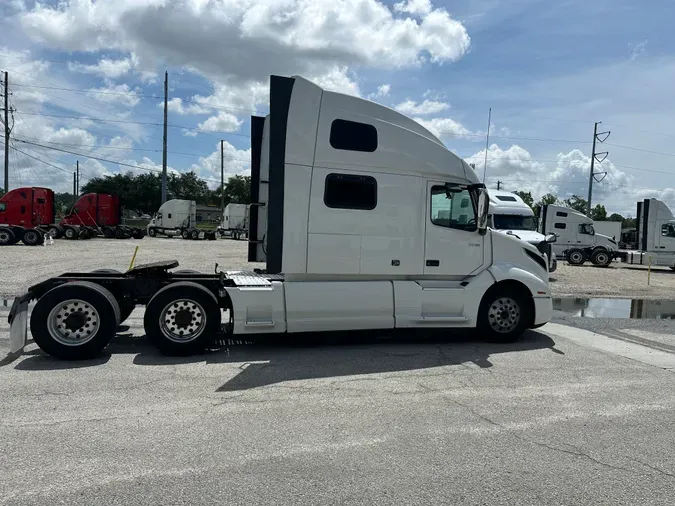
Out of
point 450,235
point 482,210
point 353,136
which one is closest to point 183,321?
point 353,136

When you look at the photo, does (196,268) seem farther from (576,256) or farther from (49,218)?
(576,256)

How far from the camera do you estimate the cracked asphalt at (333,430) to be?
319cm

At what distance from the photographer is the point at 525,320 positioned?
Answer: 25.2 feet

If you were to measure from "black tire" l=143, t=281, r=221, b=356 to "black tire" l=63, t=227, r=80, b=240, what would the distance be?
31.2m

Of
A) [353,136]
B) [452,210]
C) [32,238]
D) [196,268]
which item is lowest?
[196,268]

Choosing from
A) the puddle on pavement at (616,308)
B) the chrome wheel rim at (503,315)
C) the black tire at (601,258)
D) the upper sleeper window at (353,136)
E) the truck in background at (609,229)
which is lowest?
the puddle on pavement at (616,308)

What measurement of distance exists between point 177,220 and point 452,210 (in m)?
40.7

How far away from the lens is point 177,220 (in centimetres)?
4441

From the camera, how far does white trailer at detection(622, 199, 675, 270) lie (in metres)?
25.6

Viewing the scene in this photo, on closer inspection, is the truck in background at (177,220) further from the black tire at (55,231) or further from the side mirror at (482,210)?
the side mirror at (482,210)

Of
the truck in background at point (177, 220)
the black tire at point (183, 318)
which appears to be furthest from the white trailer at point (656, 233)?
the truck in background at point (177, 220)

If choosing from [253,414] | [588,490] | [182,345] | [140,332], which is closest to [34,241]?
[140,332]

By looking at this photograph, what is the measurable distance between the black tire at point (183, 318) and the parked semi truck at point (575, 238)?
25147 millimetres

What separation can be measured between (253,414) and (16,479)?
188 centimetres
